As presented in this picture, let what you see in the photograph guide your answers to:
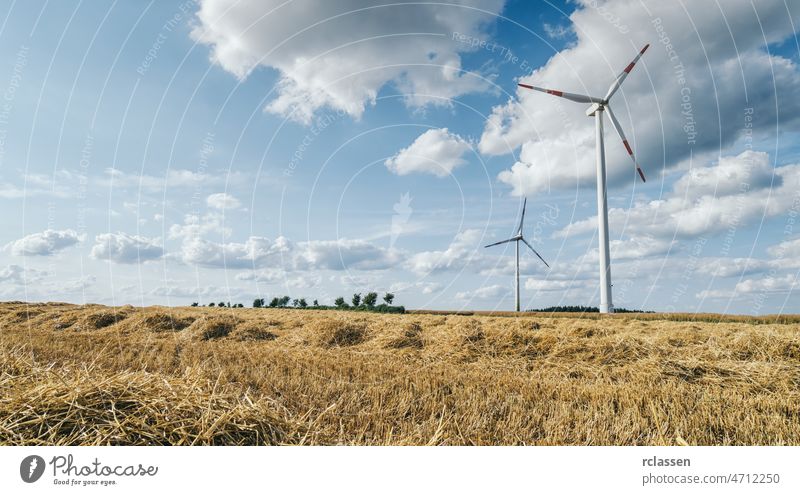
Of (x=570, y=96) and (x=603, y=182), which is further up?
(x=570, y=96)

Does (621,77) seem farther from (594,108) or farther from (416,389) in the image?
(416,389)

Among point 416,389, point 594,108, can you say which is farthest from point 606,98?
point 416,389

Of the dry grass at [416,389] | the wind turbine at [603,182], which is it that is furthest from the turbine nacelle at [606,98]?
the dry grass at [416,389]

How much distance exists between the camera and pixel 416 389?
7590 millimetres

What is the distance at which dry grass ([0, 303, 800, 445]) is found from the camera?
16.1 ft

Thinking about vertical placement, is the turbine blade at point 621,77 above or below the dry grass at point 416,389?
above

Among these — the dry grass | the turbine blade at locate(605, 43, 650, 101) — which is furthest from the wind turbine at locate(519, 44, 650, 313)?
the dry grass

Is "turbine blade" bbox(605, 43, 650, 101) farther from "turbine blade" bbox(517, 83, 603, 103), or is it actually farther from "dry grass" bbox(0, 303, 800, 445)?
"dry grass" bbox(0, 303, 800, 445)

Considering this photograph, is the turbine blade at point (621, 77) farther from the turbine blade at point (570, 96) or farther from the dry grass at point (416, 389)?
the dry grass at point (416, 389)

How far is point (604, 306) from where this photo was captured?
38312 mm

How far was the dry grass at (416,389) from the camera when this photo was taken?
489 cm
